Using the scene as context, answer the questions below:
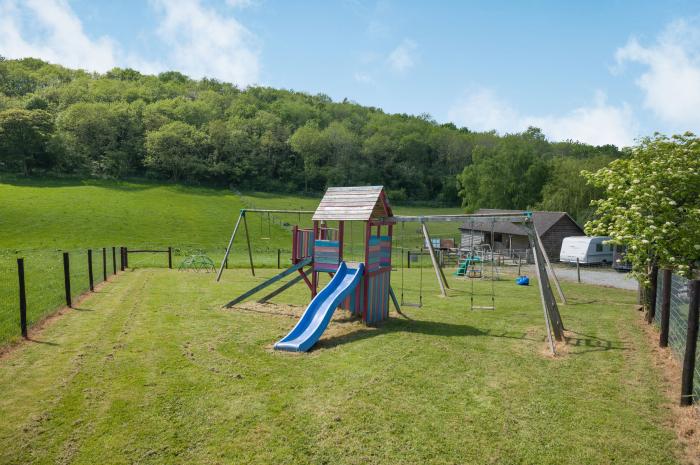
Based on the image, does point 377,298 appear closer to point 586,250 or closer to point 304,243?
point 304,243

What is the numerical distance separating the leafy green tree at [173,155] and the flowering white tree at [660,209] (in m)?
63.5

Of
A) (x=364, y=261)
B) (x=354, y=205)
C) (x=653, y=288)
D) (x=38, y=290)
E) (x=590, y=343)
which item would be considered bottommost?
(x=590, y=343)

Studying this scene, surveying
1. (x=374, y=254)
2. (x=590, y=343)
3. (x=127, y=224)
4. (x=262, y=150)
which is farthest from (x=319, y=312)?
(x=262, y=150)

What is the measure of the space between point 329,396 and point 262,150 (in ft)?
252

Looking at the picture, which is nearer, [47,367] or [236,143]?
[47,367]

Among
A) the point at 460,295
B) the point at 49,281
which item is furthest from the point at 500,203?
the point at 49,281

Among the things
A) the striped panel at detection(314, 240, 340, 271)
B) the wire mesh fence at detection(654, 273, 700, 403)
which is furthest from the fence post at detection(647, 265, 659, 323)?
the striped panel at detection(314, 240, 340, 271)

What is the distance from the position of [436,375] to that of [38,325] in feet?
27.6

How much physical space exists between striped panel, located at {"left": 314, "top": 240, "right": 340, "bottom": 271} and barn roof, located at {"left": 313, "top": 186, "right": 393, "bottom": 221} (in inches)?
27.8

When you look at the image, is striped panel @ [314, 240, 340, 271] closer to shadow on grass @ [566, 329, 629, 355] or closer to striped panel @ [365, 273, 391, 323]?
striped panel @ [365, 273, 391, 323]

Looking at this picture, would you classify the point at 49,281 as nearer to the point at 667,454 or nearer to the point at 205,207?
the point at 667,454

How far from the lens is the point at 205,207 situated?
175ft

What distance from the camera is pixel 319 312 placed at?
32.6ft

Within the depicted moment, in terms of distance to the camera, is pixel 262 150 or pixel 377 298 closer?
pixel 377 298
